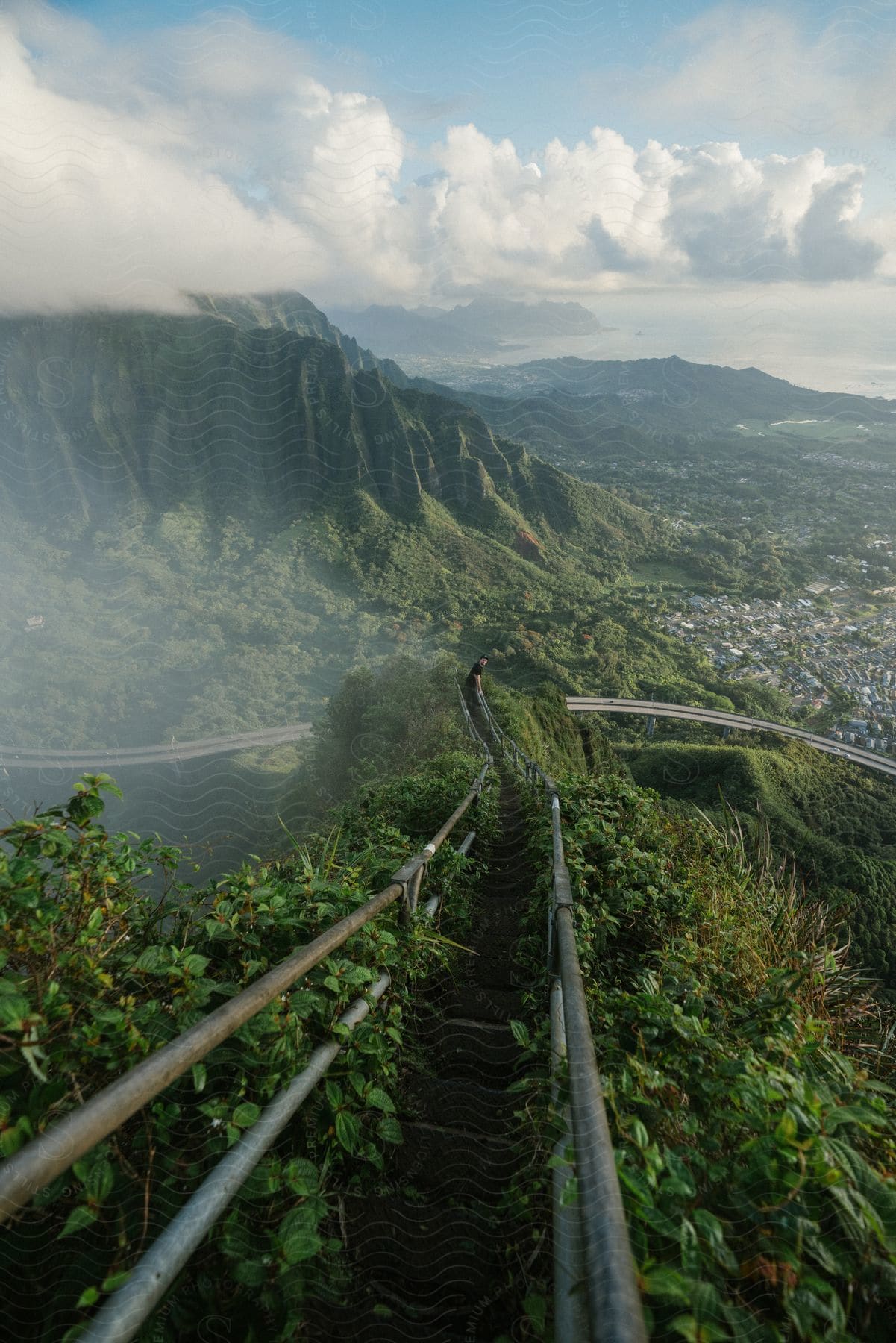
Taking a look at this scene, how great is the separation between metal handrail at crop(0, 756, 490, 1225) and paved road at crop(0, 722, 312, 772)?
61501mm

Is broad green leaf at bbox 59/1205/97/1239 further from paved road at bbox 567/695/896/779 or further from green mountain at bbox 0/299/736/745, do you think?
green mountain at bbox 0/299/736/745

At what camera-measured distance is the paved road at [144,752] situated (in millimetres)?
62906

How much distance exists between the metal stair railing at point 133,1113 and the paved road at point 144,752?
2422 inches

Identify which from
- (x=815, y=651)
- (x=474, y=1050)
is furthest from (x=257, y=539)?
(x=474, y=1050)

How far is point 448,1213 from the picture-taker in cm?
177

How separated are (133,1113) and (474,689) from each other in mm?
18414

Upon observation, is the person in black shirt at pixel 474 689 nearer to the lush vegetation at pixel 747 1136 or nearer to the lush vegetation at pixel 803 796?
the lush vegetation at pixel 803 796

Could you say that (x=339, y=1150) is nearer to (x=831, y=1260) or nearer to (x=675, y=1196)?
(x=675, y=1196)

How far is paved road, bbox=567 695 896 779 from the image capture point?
160ft

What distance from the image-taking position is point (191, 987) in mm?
1892

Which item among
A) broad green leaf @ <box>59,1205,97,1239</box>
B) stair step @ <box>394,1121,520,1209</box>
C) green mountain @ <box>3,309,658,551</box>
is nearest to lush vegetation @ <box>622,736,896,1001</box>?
stair step @ <box>394,1121,520,1209</box>

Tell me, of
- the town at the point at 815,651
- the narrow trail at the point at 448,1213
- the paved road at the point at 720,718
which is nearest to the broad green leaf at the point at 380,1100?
the narrow trail at the point at 448,1213

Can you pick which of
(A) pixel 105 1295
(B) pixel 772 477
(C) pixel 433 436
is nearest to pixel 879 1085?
(A) pixel 105 1295

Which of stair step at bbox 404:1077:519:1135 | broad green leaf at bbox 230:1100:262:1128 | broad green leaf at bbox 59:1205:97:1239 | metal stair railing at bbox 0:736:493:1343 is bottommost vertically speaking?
stair step at bbox 404:1077:519:1135
